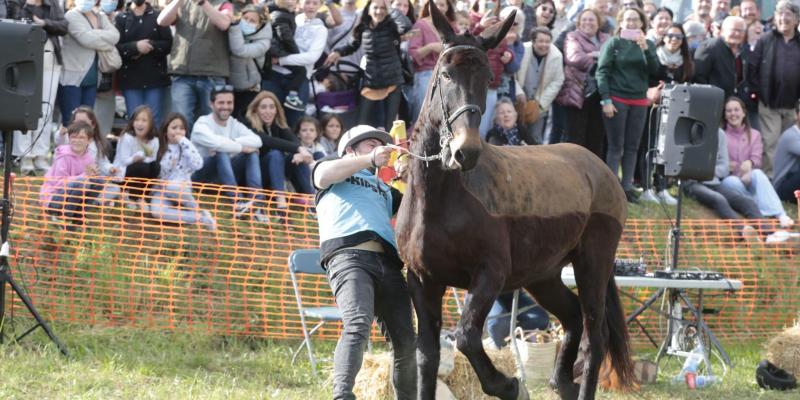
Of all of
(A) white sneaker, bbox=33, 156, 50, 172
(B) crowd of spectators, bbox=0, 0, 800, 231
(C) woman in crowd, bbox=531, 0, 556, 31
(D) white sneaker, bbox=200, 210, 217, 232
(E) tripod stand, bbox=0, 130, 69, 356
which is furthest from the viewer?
(C) woman in crowd, bbox=531, 0, 556, 31

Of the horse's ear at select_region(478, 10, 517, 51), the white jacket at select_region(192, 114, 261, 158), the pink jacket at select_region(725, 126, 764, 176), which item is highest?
the horse's ear at select_region(478, 10, 517, 51)

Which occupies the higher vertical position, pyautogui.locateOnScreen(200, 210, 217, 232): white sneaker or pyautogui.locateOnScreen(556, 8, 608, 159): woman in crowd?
pyautogui.locateOnScreen(556, 8, 608, 159): woman in crowd

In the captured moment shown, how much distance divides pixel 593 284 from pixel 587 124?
5.71 metres

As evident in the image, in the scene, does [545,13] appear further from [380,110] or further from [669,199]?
[380,110]

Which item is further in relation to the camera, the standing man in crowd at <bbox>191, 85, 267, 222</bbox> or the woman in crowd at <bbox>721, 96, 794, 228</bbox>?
the woman in crowd at <bbox>721, 96, 794, 228</bbox>

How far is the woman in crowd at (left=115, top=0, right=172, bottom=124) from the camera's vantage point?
10.7 m

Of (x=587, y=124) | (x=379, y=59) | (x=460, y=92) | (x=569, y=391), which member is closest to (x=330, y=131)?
(x=379, y=59)

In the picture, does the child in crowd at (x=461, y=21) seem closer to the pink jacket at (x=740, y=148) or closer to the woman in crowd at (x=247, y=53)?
the woman in crowd at (x=247, y=53)

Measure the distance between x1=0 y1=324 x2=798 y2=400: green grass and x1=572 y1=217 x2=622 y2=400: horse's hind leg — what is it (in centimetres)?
82

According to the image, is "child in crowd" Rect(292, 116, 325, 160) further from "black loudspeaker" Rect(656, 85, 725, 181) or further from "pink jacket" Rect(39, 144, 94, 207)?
"black loudspeaker" Rect(656, 85, 725, 181)

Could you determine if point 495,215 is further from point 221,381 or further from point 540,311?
point 540,311

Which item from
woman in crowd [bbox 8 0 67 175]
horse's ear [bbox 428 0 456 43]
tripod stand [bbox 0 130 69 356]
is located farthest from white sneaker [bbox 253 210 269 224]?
horse's ear [bbox 428 0 456 43]

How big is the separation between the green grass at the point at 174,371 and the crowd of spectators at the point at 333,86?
4.11 feet

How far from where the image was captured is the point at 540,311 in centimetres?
920
